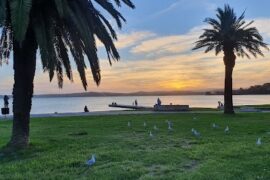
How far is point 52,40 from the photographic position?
1318cm

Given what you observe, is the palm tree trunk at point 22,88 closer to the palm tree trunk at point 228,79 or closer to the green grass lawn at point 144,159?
the green grass lawn at point 144,159

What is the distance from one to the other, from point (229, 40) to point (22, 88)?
2381cm

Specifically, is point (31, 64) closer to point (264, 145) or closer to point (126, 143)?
point (126, 143)

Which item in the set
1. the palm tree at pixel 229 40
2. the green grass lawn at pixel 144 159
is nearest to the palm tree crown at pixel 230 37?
the palm tree at pixel 229 40

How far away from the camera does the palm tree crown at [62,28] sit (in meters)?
11.8

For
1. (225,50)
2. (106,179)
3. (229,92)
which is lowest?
(106,179)

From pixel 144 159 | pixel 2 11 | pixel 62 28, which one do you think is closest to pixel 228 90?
pixel 62 28

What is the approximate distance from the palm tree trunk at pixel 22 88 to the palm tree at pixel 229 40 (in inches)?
919

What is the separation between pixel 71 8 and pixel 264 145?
284 inches

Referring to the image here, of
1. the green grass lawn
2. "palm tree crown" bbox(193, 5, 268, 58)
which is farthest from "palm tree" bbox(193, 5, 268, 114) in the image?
the green grass lawn

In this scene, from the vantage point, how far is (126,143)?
578 inches

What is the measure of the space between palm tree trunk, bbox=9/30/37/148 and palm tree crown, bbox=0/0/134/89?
533 millimetres

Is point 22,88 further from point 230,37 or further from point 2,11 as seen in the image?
point 230,37

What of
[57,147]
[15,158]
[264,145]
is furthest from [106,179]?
[264,145]
